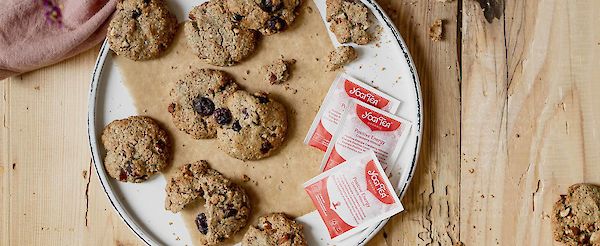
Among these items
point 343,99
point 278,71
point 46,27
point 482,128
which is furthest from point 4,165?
point 482,128

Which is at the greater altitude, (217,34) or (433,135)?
(217,34)

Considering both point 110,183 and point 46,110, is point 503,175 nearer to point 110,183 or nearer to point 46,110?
point 110,183

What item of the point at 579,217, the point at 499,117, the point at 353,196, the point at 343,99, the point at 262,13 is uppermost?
the point at 262,13

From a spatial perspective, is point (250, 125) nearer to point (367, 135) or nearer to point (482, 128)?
point (367, 135)

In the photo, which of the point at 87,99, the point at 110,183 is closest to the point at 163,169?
the point at 110,183

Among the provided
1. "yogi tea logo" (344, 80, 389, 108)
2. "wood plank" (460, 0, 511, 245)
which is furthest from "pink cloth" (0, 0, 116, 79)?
"wood plank" (460, 0, 511, 245)

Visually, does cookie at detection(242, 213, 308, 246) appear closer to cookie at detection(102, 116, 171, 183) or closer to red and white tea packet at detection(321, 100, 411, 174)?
red and white tea packet at detection(321, 100, 411, 174)
